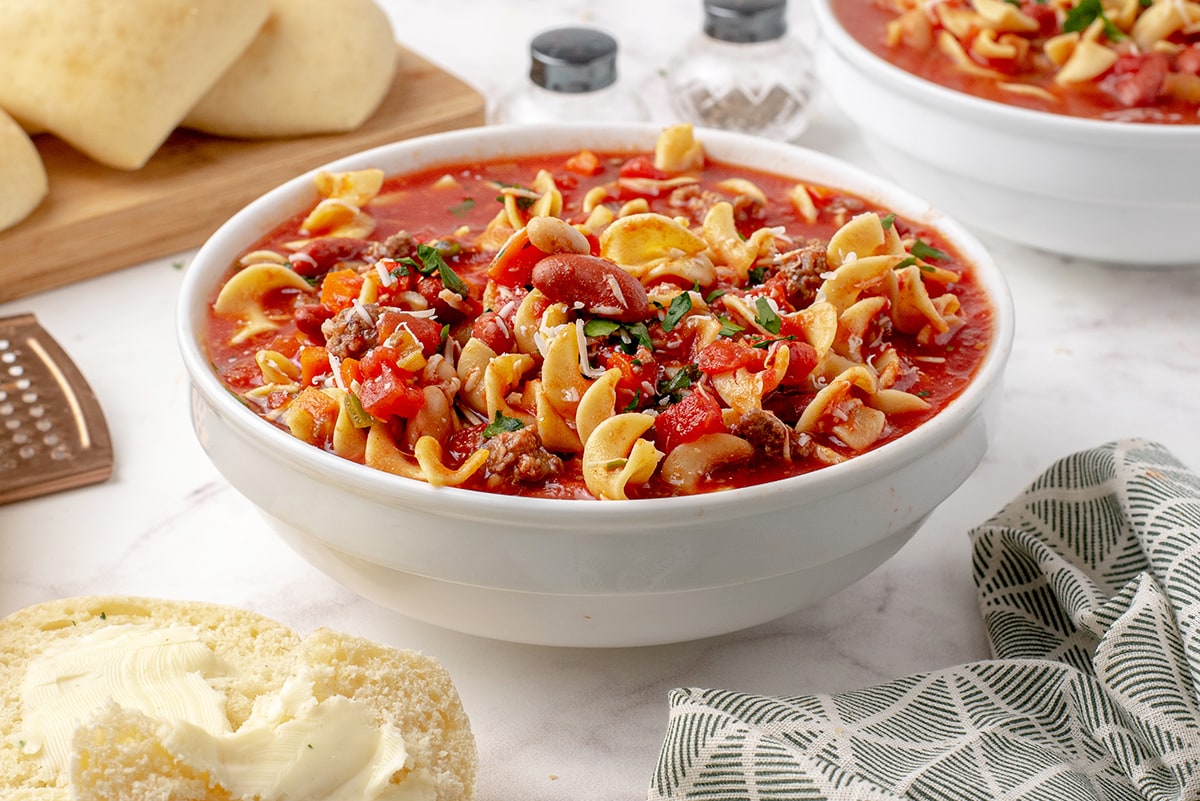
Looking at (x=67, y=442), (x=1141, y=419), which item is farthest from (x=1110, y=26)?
(x=67, y=442)

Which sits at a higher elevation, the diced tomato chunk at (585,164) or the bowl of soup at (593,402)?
the bowl of soup at (593,402)

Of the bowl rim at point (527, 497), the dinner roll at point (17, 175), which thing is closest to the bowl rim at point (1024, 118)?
the bowl rim at point (527, 497)

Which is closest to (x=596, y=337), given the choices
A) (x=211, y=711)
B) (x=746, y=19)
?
(x=211, y=711)

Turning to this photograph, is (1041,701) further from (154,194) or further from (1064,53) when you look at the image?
(154,194)

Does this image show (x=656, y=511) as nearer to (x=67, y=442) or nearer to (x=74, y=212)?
(x=67, y=442)

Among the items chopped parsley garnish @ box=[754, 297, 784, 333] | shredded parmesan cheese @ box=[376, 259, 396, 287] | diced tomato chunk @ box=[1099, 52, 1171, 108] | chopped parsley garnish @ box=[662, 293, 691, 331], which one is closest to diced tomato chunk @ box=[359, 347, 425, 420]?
shredded parmesan cheese @ box=[376, 259, 396, 287]

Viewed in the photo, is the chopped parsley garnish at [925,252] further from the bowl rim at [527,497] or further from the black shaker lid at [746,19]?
the black shaker lid at [746,19]
